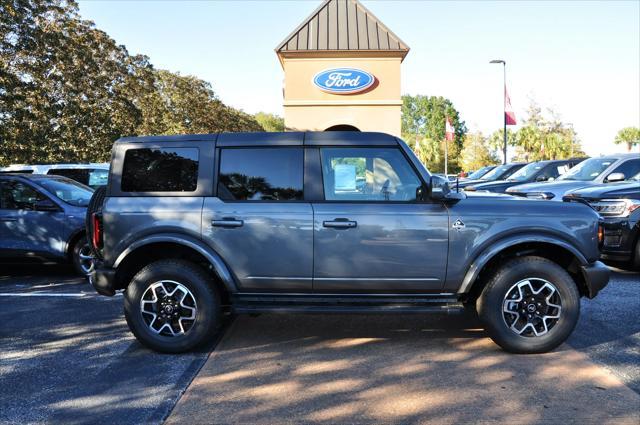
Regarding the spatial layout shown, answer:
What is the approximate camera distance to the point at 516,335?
462cm

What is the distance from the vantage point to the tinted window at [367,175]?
15.4ft

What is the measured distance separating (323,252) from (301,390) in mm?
1179

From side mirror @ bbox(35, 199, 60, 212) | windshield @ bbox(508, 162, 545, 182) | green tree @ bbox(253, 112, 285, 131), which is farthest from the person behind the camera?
green tree @ bbox(253, 112, 285, 131)

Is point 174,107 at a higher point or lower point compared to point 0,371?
higher

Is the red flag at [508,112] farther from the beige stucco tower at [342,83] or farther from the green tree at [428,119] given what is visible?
the green tree at [428,119]

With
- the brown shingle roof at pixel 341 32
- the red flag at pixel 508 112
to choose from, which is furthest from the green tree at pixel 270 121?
the brown shingle roof at pixel 341 32

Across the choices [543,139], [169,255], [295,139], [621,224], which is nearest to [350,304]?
[295,139]

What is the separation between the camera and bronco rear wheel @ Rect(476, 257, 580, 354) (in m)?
4.59

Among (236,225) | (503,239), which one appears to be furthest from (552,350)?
(236,225)

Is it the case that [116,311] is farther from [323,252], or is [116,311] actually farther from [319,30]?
[319,30]

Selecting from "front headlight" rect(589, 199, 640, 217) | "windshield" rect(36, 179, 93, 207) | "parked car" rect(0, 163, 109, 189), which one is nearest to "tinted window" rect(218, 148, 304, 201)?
"windshield" rect(36, 179, 93, 207)

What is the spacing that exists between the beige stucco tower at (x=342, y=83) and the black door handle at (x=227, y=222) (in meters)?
16.2

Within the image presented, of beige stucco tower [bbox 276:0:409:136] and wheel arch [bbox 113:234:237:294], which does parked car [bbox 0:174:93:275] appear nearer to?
wheel arch [bbox 113:234:237:294]

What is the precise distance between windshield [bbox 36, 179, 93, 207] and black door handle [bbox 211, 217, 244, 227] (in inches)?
179
